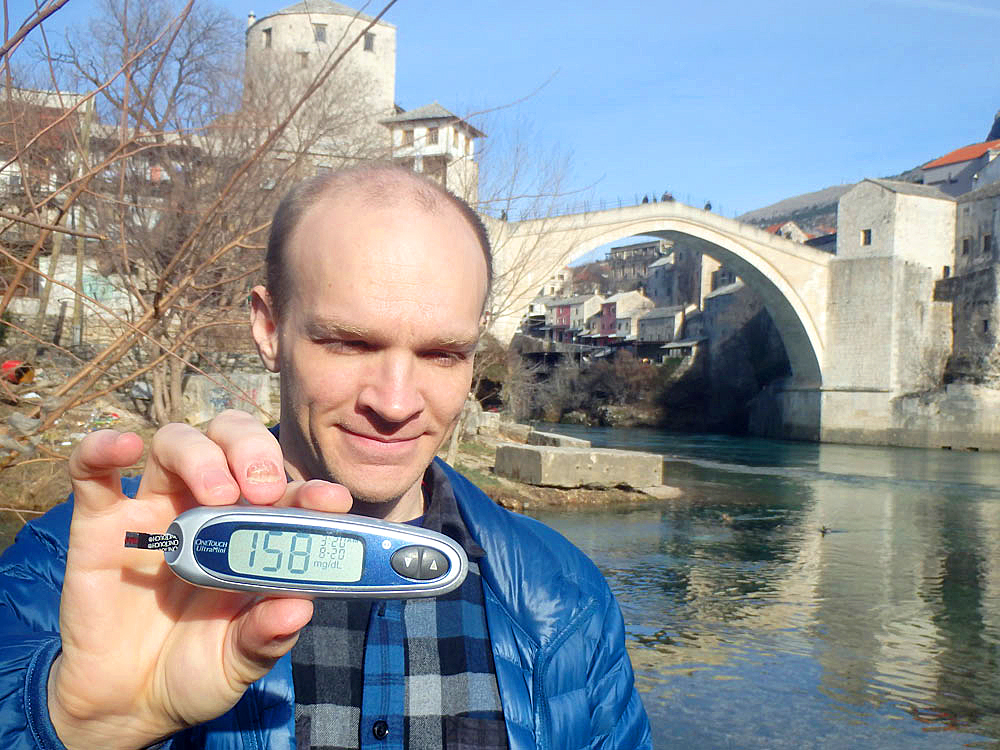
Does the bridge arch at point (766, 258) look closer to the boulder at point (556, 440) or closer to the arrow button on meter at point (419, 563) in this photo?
the boulder at point (556, 440)

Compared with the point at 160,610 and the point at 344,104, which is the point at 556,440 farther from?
the point at 160,610

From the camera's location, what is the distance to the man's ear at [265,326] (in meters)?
1.51

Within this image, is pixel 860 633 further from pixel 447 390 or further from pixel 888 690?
pixel 447 390

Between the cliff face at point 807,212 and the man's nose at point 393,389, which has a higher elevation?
the cliff face at point 807,212

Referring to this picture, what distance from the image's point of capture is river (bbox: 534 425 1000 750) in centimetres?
491

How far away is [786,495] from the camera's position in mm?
14820

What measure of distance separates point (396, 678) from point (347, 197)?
29.5 inches

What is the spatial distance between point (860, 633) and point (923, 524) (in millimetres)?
6289

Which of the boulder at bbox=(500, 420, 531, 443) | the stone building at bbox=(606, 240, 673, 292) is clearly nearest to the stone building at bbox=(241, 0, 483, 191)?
the boulder at bbox=(500, 420, 531, 443)

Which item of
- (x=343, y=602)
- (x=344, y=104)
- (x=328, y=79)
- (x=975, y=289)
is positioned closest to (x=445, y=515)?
(x=343, y=602)

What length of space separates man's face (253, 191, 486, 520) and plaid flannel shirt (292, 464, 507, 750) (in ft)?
0.63

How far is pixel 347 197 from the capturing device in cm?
142

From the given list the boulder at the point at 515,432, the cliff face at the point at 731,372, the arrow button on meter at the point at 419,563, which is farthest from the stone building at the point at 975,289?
the arrow button on meter at the point at 419,563

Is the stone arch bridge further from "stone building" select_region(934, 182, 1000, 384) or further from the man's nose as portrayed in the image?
the man's nose
